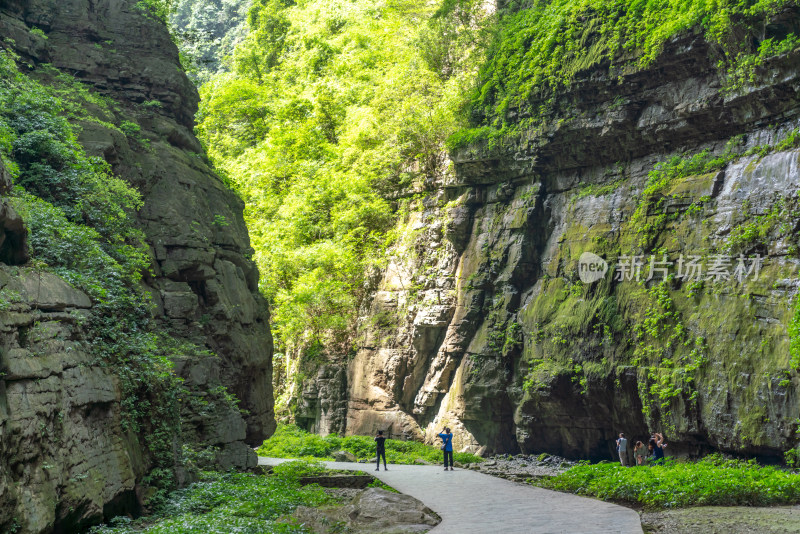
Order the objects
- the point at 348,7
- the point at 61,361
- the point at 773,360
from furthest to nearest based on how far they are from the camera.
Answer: the point at 348,7 < the point at 773,360 < the point at 61,361

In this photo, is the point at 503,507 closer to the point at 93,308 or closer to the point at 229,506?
the point at 229,506

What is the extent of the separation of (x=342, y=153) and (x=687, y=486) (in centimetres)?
2259

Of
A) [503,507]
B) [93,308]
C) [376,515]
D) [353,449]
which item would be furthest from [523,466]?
[93,308]

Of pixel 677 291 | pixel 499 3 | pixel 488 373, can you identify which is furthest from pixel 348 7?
pixel 677 291

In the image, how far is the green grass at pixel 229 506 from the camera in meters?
8.62

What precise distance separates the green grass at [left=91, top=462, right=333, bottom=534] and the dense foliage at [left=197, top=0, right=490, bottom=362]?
1166cm

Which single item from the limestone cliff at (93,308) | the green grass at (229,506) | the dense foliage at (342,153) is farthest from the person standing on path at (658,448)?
the dense foliage at (342,153)

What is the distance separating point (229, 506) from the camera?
10383 mm

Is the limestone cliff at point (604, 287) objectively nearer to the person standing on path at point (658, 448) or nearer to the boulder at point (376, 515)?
the person standing on path at point (658, 448)

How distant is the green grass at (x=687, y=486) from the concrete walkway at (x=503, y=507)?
0.56m

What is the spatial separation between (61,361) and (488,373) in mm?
15063

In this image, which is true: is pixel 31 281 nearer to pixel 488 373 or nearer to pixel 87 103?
pixel 87 103

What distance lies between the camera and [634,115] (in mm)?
19000

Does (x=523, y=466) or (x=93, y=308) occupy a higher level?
(x=93, y=308)
